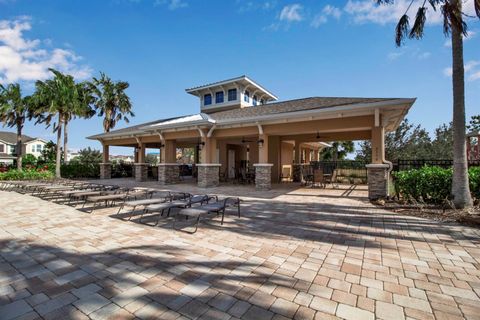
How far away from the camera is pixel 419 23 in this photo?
7.44 metres

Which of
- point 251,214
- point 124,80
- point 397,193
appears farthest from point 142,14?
point 124,80

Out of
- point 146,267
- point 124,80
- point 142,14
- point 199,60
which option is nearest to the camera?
point 146,267

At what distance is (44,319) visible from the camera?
2.22 meters

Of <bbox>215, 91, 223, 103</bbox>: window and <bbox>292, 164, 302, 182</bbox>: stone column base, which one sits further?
<bbox>215, 91, 223, 103</bbox>: window

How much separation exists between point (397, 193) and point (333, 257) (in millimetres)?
6910

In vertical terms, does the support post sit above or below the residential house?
below

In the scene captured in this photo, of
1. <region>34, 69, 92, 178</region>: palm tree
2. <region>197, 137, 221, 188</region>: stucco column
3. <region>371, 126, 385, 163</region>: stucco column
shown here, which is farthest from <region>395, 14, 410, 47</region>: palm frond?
<region>34, 69, 92, 178</region>: palm tree

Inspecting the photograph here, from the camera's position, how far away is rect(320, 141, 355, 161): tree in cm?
3020

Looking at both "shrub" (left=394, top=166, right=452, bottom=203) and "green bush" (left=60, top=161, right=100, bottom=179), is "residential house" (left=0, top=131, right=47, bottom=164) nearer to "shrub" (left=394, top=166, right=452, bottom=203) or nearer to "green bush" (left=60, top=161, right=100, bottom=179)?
"green bush" (left=60, top=161, right=100, bottom=179)

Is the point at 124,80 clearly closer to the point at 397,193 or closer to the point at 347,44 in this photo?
the point at 347,44

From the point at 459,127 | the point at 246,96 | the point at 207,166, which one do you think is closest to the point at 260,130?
the point at 207,166

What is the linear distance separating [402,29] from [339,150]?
24.7 metres

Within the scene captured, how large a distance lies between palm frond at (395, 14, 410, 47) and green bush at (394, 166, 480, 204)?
4551 millimetres

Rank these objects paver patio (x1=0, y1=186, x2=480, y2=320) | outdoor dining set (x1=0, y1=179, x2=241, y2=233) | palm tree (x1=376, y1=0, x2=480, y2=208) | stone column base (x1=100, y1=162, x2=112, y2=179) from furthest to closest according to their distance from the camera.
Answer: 1. stone column base (x1=100, y1=162, x2=112, y2=179)
2. palm tree (x1=376, y1=0, x2=480, y2=208)
3. outdoor dining set (x1=0, y1=179, x2=241, y2=233)
4. paver patio (x1=0, y1=186, x2=480, y2=320)
